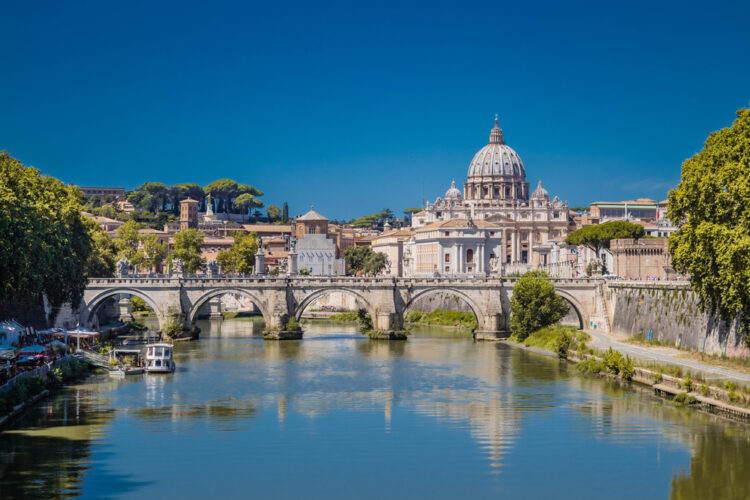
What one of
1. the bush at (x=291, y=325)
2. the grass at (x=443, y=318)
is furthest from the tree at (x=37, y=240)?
the grass at (x=443, y=318)

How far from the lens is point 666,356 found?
113 feet

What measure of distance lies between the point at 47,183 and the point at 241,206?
10426cm

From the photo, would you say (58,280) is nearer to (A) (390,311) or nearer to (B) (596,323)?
(A) (390,311)

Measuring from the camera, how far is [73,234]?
139 ft

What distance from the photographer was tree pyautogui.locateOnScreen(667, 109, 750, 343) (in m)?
26.5

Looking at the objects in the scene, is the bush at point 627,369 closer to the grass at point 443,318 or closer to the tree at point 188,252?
the grass at point 443,318

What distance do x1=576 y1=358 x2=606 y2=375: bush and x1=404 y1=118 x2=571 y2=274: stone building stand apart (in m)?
52.3

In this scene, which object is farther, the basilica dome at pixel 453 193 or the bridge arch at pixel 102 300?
the basilica dome at pixel 453 193

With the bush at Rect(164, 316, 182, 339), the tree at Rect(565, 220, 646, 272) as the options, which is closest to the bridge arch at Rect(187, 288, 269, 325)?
the bush at Rect(164, 316, 182, 339)

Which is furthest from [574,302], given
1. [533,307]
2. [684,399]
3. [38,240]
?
[38,240]

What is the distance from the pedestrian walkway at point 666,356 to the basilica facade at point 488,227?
3115cm

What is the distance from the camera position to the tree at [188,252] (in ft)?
257

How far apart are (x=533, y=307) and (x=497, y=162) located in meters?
84.2

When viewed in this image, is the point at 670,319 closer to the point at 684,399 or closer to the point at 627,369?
the point at 627,369
